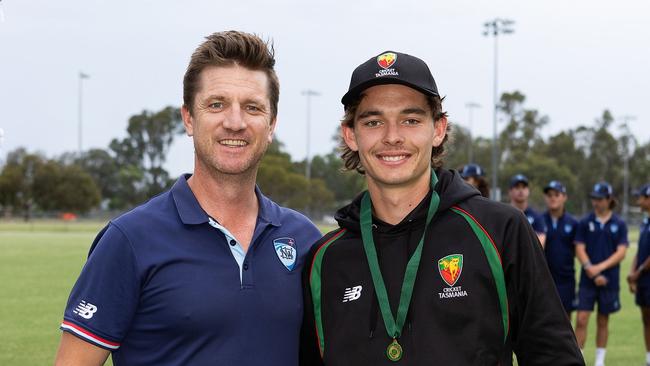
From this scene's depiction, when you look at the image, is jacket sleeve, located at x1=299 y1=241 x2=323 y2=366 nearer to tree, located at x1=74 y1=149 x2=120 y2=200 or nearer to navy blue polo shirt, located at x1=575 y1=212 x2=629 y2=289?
navy blue polo shirt, located at x1=575 y1=212 x2=629 y2=289

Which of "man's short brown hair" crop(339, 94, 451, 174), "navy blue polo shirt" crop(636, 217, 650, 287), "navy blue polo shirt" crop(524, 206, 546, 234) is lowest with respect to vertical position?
"navy blue polo shirt" crop(636, 217, 650, 287)

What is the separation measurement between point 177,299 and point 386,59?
1241mm

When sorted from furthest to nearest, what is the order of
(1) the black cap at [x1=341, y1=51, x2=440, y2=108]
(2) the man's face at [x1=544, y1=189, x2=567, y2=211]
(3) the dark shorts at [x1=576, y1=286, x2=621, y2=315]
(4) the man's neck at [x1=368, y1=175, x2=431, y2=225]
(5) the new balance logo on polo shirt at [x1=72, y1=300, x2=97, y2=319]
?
(2) the man's face at [x1=544, y1=189, x2=567, y2=211] → (3) the dark shorts at [x1=576, y1=286, x2=621, y2=315] → (4) the man's neck at [x1=368, y1=175, x2=431, y2=225] → (1) the black cap at [x1=341, y1=51, x2=440, y2=108] → (5) the new balance logo on polo shirt at [x1=72, y1=300, x2=97, y2=319]

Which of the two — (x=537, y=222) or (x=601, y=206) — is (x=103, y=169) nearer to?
(x=601, y=206)

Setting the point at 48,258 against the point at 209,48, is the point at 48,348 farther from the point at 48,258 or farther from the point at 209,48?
the point at 48,258

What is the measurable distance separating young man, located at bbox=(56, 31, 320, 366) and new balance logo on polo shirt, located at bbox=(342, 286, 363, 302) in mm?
266

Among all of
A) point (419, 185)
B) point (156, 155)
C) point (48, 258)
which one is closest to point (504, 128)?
point (156, 155)

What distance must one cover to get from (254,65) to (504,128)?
333ft

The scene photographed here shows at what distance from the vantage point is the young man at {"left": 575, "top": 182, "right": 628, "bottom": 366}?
1088 cm

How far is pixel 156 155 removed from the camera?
99.2 meters

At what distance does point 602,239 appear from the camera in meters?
11.1

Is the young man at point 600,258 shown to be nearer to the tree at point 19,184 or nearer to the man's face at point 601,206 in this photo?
the man's face at point 601,206

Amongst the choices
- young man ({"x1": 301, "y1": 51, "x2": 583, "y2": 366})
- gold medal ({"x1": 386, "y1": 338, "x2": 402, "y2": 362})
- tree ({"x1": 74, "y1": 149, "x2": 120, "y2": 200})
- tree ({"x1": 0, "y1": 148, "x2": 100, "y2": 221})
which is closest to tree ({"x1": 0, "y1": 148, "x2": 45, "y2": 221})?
tree ({"x1": 0, "y1": 148, "x2": 100, "y2": 221})

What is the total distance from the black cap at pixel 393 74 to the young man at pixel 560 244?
8080 mm
